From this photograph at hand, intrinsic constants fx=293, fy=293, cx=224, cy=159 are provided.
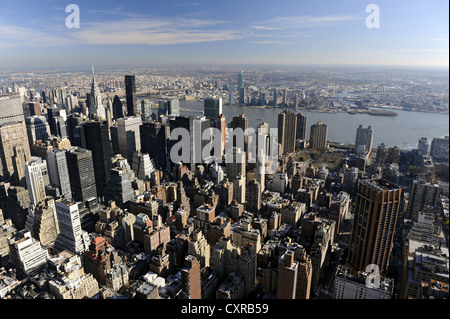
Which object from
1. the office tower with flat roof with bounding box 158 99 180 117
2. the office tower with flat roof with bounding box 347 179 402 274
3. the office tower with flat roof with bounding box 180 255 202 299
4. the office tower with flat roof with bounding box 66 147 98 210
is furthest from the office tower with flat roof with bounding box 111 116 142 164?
the office tower with flat roof with bounding box 347 179 402 274

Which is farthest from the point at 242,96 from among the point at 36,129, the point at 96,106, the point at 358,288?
the point at 36,129

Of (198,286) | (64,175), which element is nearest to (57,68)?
(64,175)

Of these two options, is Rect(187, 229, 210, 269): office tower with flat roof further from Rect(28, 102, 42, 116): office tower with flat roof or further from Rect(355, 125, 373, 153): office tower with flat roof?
Rect(28, 102, 42, 116): office tower with flat roof

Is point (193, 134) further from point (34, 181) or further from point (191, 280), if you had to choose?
point (191, 280)

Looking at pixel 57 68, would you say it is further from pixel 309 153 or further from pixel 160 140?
pixel 309 153

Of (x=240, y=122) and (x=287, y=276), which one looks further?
(x=240, y=122)

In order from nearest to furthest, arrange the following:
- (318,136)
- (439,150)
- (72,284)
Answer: (72,284)
(439,150)
(318,136)

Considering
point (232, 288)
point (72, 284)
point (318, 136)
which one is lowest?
point (232, 288)
